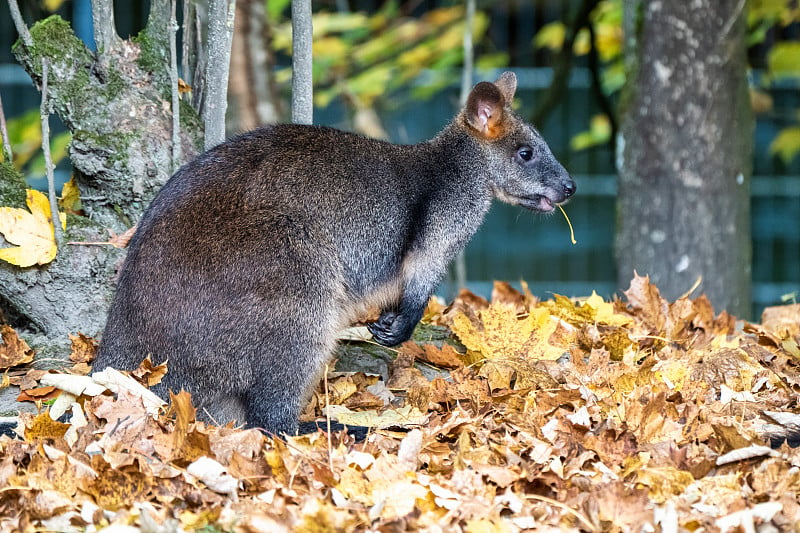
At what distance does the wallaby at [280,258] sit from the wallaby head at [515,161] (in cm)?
10

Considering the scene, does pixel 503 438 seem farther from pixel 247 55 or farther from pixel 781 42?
pixel 781 42

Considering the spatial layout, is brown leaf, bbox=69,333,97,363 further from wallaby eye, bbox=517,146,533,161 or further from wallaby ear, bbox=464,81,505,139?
wallaby eye, bbox=517,146,533,161

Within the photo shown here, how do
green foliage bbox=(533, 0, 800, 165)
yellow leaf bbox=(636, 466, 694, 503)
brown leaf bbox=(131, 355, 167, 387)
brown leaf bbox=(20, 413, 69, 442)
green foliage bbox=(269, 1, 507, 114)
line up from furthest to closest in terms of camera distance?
green foliage bbox=(269, 1, 507, 114), green foliage bbox=(533, 0, 800, 165), brown leaf bbox=(131, 355, 167, 387), brown leaf bbox=(20, 413, 69, 442), yellow leaf bbox=(636, 466, 694, 503)

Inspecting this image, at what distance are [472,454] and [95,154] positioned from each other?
245 centimetres

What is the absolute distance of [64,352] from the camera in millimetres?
4621

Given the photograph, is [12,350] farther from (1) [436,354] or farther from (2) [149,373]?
(1) [436,354]

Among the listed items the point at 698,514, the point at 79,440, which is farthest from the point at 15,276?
the point at 698,514

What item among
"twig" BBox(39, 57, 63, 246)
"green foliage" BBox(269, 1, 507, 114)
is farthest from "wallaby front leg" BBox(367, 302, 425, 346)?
"green foliage" BBox(269, 1, 507, 114)

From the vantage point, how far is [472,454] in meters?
3.33

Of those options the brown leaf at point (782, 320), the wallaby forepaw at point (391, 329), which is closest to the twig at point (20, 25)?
the wallaby forepaw at point (391, 329)

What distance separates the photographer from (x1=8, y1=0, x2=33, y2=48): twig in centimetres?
455

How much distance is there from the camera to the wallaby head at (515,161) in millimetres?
4727

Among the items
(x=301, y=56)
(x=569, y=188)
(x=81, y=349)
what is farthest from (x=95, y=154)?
(x=569, y=188)

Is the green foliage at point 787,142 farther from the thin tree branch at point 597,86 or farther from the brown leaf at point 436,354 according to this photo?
the brown leaf at point 436,354
